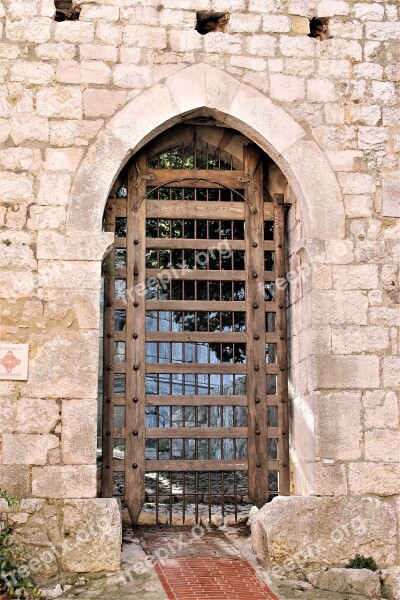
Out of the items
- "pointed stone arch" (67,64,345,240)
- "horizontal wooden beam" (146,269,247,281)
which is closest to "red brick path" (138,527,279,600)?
"horizontal wooden beam" (146,269,247,281)

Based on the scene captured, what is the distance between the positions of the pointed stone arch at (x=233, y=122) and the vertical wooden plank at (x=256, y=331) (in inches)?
19.0

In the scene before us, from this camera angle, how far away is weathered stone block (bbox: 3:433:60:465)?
5.18 m

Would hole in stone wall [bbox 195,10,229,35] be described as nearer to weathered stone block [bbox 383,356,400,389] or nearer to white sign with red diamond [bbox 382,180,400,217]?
white sign with red diamond [bbox 382,180,400,217]

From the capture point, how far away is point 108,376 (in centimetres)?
593

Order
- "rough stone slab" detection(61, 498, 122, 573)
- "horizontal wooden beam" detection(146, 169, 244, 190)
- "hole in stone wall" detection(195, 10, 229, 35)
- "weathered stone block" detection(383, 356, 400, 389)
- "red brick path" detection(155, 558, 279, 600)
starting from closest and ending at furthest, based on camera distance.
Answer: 1. "red brick path" detection(155, 558, 279, 600)
2. "rough stone slab" detection(61, 498, 122, 573)
3. "weathered stone block" detection(383, 356, 400, 389)
4. "hole in stone wall" detection(195, 10, 229, 35)
5. "horizontal wooden beam" detection(146, 169, 244, 190)

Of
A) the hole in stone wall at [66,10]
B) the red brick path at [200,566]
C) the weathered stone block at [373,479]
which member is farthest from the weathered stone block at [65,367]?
the hole in stone wall at [66,10]

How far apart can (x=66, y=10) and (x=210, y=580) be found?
13.8 feet

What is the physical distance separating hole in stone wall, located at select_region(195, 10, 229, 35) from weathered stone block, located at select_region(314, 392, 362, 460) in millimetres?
2886

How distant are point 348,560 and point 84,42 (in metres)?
4.13

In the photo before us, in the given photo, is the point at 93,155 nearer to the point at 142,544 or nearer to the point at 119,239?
the point at 119,239

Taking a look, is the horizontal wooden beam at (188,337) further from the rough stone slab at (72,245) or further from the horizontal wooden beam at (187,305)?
the rough stone slab at (72,245)

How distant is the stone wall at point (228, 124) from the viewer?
5.32 metres

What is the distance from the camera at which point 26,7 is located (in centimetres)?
566

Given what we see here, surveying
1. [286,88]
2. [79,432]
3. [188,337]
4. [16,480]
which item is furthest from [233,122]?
[16,480]
